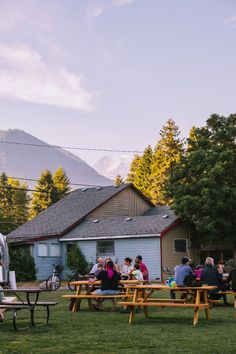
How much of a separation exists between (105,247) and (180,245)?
4929 mm

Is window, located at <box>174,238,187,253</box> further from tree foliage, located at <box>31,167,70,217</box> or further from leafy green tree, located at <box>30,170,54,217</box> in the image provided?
leafy green tree, located at <box>30,170,54,217</box>

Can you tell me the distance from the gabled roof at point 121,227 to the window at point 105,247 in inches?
22.8

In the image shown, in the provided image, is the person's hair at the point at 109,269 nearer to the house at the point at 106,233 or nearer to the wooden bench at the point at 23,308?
the wooden bench at the point at 23,308

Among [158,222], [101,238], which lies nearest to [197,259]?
[158,222]

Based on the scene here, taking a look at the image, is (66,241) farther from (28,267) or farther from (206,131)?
(206,131)

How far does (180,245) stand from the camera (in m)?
41.1

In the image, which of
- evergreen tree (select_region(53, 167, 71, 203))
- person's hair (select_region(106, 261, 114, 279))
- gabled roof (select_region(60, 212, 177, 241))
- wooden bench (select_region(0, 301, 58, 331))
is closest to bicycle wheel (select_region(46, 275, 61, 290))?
gabled roof (select_region(60, 212, 177, 241))

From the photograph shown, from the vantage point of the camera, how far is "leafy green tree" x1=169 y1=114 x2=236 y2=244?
130ft

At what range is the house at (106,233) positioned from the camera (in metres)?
39.6

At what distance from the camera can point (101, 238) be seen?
135 feet

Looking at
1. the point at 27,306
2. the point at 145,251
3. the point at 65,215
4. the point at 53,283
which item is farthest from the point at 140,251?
the point at 27,306

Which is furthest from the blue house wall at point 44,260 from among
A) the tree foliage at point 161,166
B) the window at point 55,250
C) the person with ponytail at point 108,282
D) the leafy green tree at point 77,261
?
the person with ponytail at point 108,282

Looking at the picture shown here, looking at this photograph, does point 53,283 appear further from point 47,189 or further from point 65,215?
point 47,189

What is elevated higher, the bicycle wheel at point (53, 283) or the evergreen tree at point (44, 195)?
the evergreen tree at point (44, 195)
